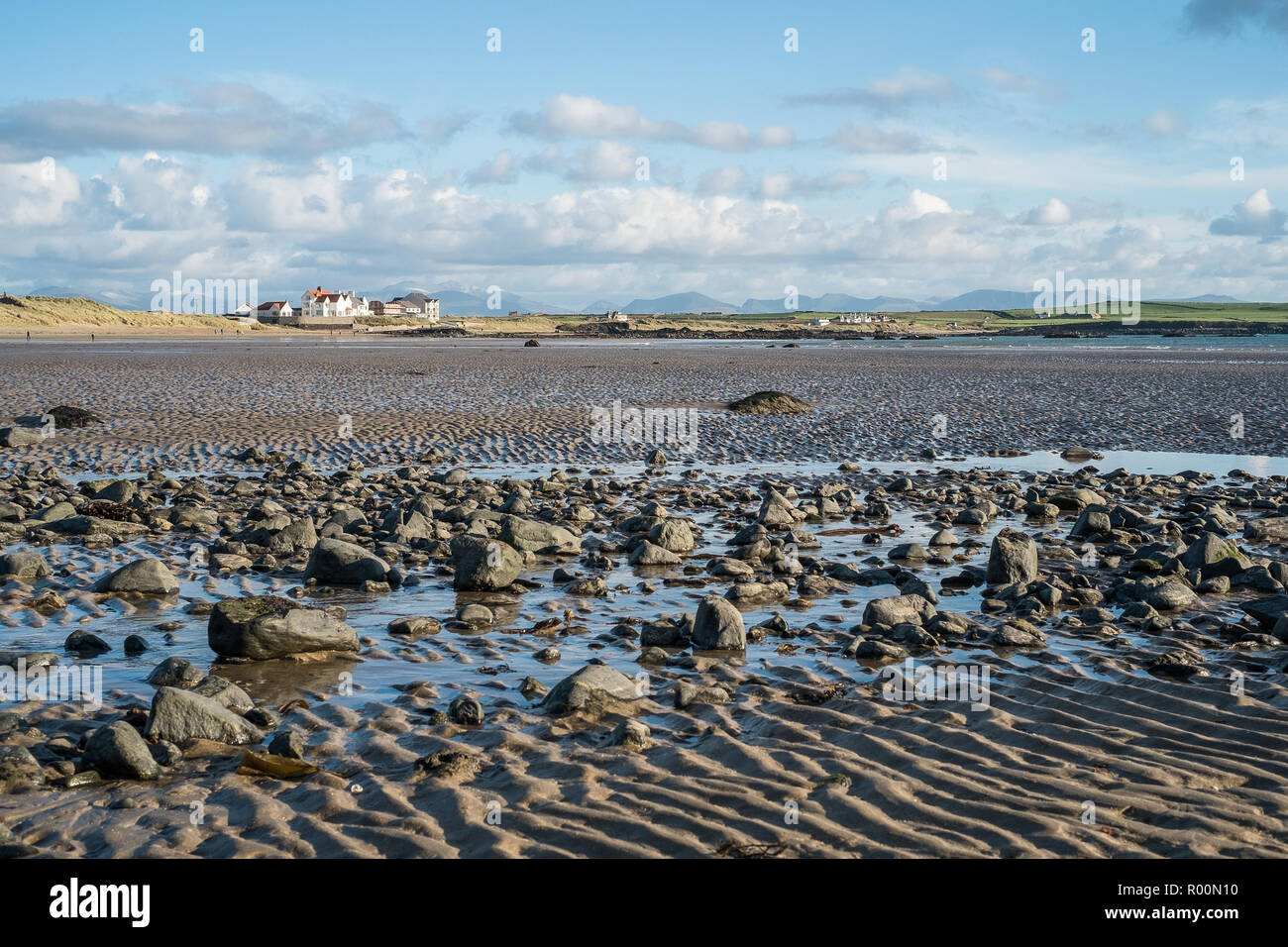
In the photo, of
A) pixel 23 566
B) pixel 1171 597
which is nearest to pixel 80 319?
pixel 23 566

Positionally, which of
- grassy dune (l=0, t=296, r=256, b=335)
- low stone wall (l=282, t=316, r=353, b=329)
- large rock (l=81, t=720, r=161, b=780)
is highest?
low stone wall (l=282, t=316, r=353, b=329)

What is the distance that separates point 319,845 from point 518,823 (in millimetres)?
1063

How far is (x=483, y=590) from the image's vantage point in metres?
11.5

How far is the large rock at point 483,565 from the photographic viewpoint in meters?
11.5

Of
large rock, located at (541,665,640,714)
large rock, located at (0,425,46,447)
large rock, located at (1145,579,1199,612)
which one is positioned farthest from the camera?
large rock, located at (0,425,46,447)

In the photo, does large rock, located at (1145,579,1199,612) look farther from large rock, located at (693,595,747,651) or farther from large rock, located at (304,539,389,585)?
large rock, located at (304,539,389,585)

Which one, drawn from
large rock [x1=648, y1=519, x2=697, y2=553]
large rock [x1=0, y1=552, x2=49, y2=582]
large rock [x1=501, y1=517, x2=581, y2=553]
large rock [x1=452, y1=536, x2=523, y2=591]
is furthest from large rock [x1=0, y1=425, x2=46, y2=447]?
large rock [x1=648, y1=519, x2=697, y2=553]

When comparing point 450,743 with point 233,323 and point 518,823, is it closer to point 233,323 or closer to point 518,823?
point 518,823

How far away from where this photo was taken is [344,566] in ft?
38.7

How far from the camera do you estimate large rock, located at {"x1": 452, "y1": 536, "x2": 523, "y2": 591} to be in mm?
11484

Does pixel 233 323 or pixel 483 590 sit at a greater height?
pixel 233 323

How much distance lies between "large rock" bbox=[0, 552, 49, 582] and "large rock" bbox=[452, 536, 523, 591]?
4.47 metres

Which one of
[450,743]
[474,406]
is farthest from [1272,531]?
[474,406]

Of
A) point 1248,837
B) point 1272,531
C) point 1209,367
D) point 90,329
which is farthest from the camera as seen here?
point 90,329
